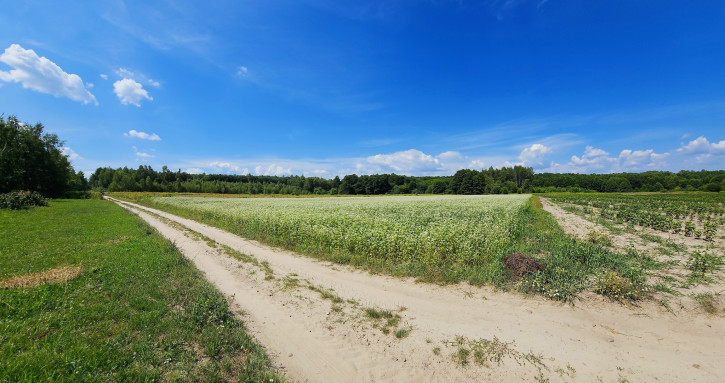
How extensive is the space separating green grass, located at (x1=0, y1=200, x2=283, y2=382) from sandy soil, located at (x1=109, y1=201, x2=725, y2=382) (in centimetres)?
84

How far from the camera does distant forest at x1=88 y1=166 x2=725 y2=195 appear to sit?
106125 mm

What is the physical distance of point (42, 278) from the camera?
793 centimetres

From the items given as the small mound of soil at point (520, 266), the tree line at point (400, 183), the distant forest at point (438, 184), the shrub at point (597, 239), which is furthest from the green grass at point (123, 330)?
the distant forest at point (438, 184)

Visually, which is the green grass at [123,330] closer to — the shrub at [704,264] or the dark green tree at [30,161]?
the shrub at [704,264]

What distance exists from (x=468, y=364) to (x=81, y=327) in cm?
762

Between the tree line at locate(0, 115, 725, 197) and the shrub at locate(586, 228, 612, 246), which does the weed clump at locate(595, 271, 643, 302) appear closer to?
the shrub at locate(586, 228, 612, 246)

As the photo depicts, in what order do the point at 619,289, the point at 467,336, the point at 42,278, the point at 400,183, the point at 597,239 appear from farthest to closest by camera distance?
the point at 400,183, the point at 597,239, the point at 42,278, the point at 619,289, the point at 467,336

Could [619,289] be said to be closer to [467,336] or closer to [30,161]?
[467,336]

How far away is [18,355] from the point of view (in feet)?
14.0

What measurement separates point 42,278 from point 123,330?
556 cm

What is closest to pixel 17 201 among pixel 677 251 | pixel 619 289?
pixel 619 289

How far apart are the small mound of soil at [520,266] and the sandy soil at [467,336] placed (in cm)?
118

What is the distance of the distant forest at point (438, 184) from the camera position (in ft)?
348

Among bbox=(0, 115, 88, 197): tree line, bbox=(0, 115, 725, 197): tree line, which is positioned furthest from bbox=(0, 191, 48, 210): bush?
bbox=(0, 115, 725, 197): tree line
